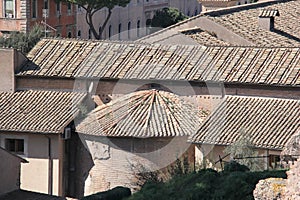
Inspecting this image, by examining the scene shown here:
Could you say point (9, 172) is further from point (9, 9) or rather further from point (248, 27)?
point (9, 9)

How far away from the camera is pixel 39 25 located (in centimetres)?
5091

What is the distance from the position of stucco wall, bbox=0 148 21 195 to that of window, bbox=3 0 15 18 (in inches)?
1117

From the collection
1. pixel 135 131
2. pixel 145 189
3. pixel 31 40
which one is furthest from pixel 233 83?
pixel 31 40

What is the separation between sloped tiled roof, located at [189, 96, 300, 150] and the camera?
25.3 metres

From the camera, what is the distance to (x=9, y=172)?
2402 cm

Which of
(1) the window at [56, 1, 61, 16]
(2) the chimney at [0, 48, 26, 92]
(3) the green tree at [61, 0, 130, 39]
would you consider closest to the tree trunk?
(3) the green tree at [61, 0, 130, 39]

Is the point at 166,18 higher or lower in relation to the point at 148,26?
higher

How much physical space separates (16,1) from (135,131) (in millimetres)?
27025

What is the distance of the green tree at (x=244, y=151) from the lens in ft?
80.4

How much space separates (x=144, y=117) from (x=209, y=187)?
935 cm

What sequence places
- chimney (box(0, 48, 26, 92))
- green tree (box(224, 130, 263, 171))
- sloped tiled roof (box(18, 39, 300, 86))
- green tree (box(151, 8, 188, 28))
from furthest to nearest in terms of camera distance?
green tree (box(151, 8, 188, 28)) < chimney (box(0, 48, 26, 92)) < sloped tiled roof (box(18, 39, 300, 86)) < green tree (box(224, 130, 263, 171))

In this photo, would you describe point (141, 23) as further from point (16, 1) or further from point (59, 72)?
point (59, 72)

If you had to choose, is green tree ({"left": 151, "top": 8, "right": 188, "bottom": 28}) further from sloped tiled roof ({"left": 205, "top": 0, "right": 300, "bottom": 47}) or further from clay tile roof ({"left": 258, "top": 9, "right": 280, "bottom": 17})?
clay tile roof ({"left": 258, "top": 9, "right": 280, "bottom": 17})

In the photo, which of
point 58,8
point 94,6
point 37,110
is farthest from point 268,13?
point 58,8
